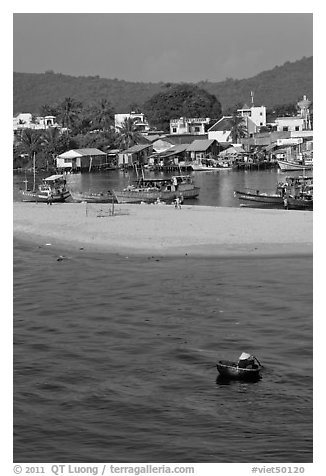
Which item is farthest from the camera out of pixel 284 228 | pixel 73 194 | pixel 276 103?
pixel 276 103

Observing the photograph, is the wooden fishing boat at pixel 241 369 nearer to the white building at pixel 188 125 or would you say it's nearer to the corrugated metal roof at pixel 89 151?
the corrugated metal roof at pixel 89 151

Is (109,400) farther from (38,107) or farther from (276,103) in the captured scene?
(276,103)

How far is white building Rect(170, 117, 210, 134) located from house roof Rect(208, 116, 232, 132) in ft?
5.37

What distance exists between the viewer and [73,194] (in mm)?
49250

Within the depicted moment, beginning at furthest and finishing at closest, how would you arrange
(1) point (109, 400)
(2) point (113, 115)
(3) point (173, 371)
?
1. (2) point (113, 115)
2. (3) point (173, 371)
3. (1) point (109, 400)

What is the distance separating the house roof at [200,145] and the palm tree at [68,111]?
17558 mm

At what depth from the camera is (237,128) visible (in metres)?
87.5

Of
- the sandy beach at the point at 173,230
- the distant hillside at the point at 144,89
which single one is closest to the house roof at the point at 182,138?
the distant hillside at the point at 144,89

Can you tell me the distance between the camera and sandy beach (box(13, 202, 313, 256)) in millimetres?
27594

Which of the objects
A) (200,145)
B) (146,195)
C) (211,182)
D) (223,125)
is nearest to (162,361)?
(146,195)

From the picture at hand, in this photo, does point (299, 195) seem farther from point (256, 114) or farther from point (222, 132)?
point (256, 114)

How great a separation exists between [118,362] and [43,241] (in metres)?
15.5
